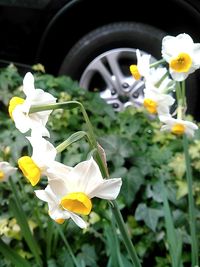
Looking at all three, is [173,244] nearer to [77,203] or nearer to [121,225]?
[121,225]

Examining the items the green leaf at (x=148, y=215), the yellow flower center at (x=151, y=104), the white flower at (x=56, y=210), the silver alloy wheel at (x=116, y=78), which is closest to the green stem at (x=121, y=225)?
the white flower at (x=56, y=210)

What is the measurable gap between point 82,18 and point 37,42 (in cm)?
33

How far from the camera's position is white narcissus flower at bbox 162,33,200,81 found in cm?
156

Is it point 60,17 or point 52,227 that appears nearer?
point 52,227

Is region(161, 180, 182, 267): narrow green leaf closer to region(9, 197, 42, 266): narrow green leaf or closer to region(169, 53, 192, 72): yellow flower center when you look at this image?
region(9, 197, 42, 266): narrow green leaf

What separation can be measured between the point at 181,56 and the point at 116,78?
2.35 m

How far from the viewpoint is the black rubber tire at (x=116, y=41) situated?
13.1 feet

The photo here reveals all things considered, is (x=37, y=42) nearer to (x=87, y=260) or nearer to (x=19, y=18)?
(x=19, y=18)

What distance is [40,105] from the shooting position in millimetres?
1344

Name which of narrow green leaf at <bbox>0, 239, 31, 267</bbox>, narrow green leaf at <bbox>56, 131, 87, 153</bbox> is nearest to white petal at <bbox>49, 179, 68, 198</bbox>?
narrow green leaf at <bbox>56, 131, 87, 153</bbox>

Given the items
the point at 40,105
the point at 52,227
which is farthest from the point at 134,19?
the point at 40,105

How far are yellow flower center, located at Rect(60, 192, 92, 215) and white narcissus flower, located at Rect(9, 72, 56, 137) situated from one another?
19 cm

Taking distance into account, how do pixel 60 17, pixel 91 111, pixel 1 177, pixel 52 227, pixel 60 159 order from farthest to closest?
pixel 60 17
pixel 91 111
pixel 60 159
pixel 52 227
pixel 1 177

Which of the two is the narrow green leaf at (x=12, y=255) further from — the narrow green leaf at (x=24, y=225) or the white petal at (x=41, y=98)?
the white petal at (x=41, y=98)
